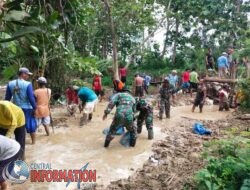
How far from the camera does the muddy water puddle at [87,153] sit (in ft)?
20.1

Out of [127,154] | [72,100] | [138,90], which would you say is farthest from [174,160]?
[138,90]

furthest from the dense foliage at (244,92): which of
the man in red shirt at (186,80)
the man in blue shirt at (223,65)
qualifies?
the man in red shirt at (186,80)

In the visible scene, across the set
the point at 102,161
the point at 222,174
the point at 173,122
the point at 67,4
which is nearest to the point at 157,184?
the point at 222,174

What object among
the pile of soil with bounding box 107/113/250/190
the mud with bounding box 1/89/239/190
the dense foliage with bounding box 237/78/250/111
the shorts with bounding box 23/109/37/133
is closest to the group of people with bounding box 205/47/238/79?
the dense foliage with bounding box 237/78/250/111

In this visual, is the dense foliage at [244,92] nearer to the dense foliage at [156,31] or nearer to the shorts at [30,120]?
the dense foliage at [156,31]

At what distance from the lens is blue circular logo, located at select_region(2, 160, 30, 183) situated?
429 centimetres

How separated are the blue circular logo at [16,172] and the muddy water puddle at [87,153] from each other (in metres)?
0.25

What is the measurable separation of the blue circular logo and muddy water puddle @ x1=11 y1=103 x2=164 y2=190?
25 cm

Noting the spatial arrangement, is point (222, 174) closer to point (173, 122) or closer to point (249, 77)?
point (173, 122)

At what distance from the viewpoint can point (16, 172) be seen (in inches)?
188

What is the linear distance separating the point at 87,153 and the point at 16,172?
2650mm

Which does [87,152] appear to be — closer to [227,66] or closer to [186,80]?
[227,66]

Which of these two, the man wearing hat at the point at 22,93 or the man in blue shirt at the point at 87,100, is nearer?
the man wearing hat at the point at 22,93

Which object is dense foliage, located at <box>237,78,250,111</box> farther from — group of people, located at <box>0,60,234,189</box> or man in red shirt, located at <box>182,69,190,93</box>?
man in red shirt, located at <box>182,69,190,93</box>
